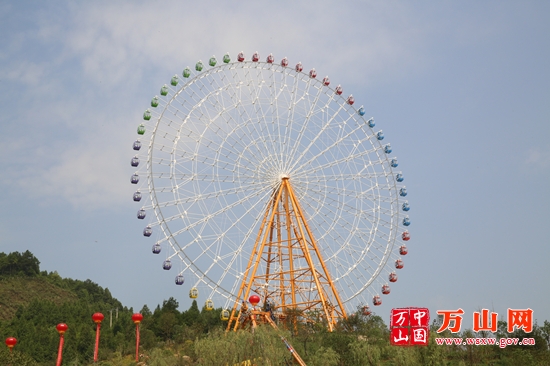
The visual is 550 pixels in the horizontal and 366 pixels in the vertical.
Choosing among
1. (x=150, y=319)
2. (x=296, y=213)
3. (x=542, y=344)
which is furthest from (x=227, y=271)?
(x=150, y=319)

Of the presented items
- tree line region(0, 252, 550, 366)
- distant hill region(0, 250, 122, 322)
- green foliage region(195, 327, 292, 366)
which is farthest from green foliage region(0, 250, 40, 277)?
green foliage region(195, 327, 292, 366)

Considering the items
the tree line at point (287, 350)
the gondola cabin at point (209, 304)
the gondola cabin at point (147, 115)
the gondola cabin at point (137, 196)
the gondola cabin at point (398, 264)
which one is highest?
the gondola cabin at point (147, 115)

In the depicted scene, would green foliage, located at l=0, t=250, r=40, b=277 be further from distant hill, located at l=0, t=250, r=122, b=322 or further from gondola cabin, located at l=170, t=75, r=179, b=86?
gondola cabin, located at l=170, t=75, r=179, b=86

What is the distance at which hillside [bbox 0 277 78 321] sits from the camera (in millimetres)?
101625

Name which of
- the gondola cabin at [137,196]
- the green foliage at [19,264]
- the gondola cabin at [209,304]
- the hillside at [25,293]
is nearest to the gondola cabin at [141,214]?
the gondola cabin at [137,196]

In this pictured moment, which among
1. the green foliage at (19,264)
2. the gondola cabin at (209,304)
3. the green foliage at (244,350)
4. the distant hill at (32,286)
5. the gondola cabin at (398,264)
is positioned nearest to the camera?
the green foliage at (244,350)

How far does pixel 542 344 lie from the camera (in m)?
36.5

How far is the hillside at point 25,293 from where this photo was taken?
333ft

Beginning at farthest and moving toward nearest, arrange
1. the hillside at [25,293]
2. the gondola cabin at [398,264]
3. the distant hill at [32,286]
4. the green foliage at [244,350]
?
1. the distant hill at [32,286]
2. the hillside at [25,293]
3. the gondola cabin at [398,264]
4. the green foliage at [244,350]

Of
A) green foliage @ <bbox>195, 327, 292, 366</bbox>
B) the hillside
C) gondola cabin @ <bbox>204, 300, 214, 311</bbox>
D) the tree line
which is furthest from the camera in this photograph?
the hillside

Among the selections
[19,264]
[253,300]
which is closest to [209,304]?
[253,300]

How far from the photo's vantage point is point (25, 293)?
11281 centimetres

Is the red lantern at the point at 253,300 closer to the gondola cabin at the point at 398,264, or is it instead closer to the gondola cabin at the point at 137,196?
the gondola cabin at the point at 137,196

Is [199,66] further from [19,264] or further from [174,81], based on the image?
[19,264]
